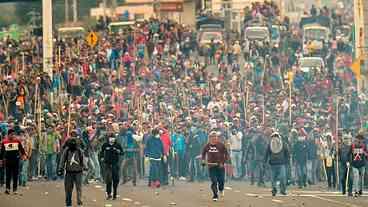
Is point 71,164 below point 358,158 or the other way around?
the other way around

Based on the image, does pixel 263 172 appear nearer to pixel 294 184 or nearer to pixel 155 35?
pixel 294 184

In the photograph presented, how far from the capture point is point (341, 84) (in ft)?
171

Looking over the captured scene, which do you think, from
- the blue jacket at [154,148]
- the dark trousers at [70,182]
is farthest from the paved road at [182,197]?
the dark trousers at [70,182]

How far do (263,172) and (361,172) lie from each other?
455 centimetres

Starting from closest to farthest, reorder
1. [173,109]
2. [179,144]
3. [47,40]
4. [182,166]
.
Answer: [179,144], [182,166], [173,109], [47,40]

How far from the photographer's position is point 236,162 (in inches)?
1657

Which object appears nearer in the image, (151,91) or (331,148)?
(331,148)

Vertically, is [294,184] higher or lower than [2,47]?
lower

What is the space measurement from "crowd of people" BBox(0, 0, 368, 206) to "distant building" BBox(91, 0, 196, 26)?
450cm

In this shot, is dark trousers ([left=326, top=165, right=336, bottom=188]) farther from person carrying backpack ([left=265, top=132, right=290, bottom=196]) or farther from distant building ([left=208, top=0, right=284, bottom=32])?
distant building ([left=208, top=0, right=284, bottom=32])

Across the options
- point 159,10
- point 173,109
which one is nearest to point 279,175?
point 173,109

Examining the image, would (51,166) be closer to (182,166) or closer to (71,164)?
(182,166)

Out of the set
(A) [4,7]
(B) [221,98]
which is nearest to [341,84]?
(B) [221,98]

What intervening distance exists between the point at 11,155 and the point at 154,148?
4.90 m
